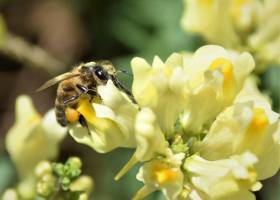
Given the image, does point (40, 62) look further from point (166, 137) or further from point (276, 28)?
point (166, 137)

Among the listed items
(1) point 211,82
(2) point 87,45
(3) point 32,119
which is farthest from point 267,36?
(2) point 87,45

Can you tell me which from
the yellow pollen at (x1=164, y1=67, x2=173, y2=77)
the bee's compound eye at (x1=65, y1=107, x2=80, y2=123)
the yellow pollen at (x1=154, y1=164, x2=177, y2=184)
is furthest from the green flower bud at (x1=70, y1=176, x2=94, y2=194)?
the yellow pollen at (x1=164, y1=67, x2=173, y2=77)

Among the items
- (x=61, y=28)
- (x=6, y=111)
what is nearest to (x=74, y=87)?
(x=6, y=111)

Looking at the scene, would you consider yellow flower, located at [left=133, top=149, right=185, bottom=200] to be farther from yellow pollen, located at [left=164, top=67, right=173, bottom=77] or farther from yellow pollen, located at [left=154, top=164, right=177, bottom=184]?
yellow pollen, located at [left=164, top=67, right=173, bottom=77]

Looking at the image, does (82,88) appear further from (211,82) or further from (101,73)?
(211,82)

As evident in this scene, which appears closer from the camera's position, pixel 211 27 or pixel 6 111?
pixel 211 27

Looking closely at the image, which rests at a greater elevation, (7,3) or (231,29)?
(7,3)
